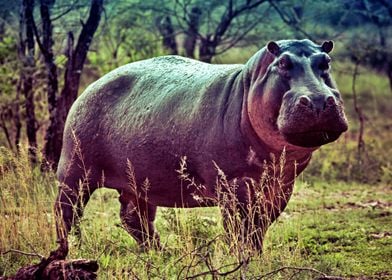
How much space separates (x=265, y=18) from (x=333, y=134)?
7604 mm

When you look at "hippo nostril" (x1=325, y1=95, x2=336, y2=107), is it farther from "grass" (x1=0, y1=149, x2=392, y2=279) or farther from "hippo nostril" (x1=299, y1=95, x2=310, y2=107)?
"grass" (x1=0, y1=149, x2=392, y2=279)

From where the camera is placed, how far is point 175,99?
557 cm

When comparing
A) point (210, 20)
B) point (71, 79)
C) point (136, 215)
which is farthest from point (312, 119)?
point (210, 20)

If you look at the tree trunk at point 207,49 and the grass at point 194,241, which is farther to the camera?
the tree trunk at point 207,49

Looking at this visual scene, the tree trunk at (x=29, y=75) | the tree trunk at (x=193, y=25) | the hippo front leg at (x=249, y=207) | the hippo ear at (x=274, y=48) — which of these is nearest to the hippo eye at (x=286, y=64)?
the hippo ear at (x=274, y=48)

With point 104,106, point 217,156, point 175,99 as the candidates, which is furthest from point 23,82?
point 217,156

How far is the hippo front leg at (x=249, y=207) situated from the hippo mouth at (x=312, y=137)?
386 mm

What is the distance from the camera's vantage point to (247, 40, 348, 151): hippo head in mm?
Answer: 4348

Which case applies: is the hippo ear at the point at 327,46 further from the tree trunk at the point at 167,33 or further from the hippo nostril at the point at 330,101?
the tree trunk at the point at 167,33

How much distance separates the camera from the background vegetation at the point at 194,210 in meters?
5.20

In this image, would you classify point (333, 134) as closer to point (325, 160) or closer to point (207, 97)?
point (207, 97)

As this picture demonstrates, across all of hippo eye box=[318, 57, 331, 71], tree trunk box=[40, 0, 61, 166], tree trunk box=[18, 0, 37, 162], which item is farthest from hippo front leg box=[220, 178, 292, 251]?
tree trunk box=[18, 0, 37, 162]

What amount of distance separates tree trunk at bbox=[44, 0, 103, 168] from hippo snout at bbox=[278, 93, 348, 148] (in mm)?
4083

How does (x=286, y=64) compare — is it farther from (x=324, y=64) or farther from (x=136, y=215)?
(x=136, y=215)
